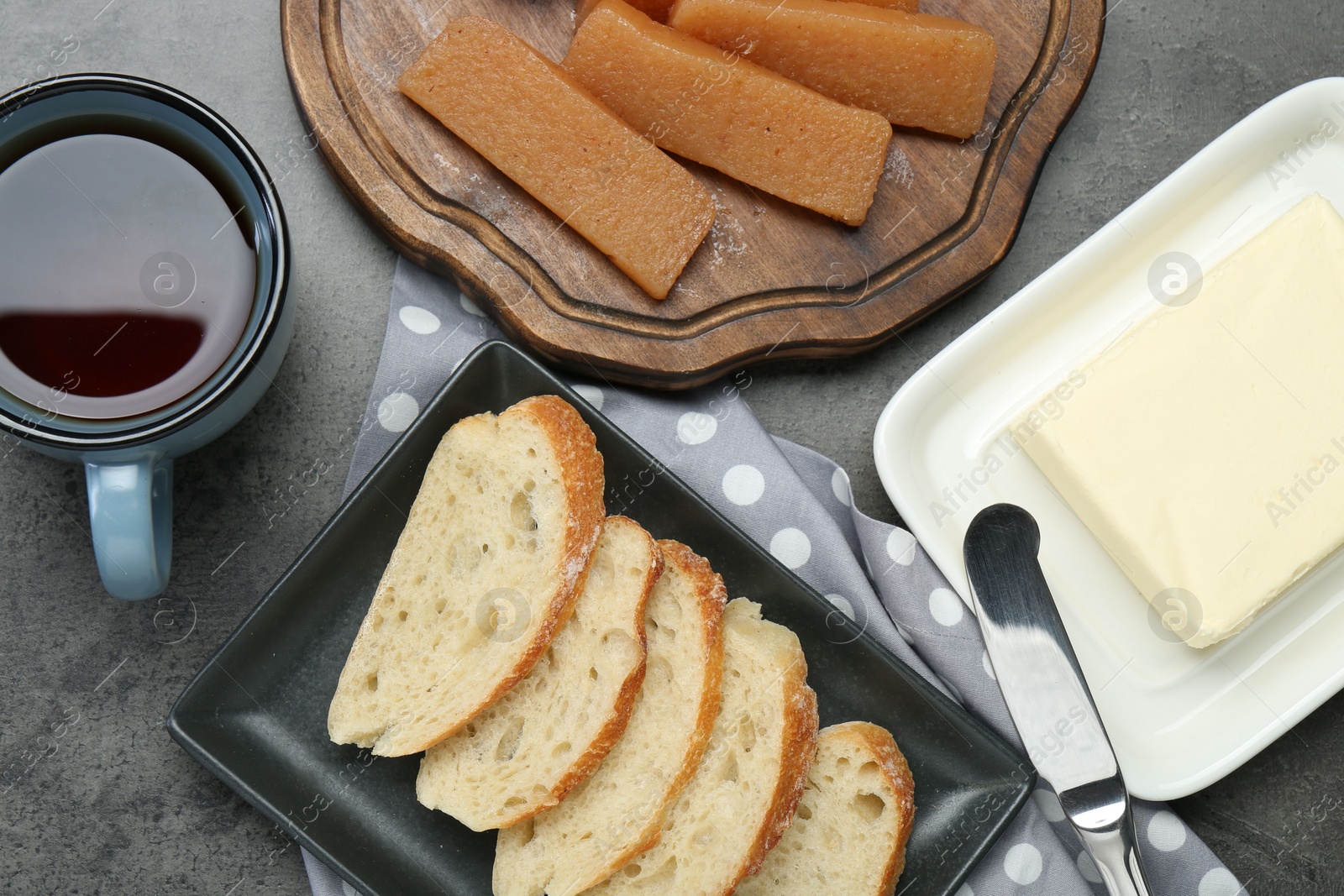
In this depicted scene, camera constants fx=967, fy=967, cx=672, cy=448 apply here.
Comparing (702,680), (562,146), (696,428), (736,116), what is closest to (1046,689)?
(702,680)

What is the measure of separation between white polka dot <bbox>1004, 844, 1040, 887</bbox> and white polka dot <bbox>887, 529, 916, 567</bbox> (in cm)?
47

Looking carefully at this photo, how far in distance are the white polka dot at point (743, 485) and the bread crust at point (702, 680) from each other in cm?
16

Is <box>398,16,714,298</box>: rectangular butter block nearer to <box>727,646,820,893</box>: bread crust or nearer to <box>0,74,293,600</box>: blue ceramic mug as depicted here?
<box>0,74,293,600</box>: blue ceramic mug

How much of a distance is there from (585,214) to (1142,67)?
982mm

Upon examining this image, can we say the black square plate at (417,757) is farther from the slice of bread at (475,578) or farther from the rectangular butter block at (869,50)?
the rectangular butter block at (869,50)

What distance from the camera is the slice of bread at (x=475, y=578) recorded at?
130 cm

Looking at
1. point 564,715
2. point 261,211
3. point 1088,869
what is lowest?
point 564,715

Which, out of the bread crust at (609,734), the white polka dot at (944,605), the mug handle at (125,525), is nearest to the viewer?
the mug handle at (125,525)

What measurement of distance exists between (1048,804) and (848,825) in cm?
35

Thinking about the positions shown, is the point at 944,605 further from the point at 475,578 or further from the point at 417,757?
the point at 417,757

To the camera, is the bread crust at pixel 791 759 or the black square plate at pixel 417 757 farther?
the black square plate at pixel 417 757

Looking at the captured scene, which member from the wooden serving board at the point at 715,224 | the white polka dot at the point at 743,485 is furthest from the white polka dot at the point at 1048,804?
the wooden serving board at the point at 715,224

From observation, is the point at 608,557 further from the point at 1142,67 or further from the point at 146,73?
the point at 1142,67

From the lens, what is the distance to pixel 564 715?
1318mm
